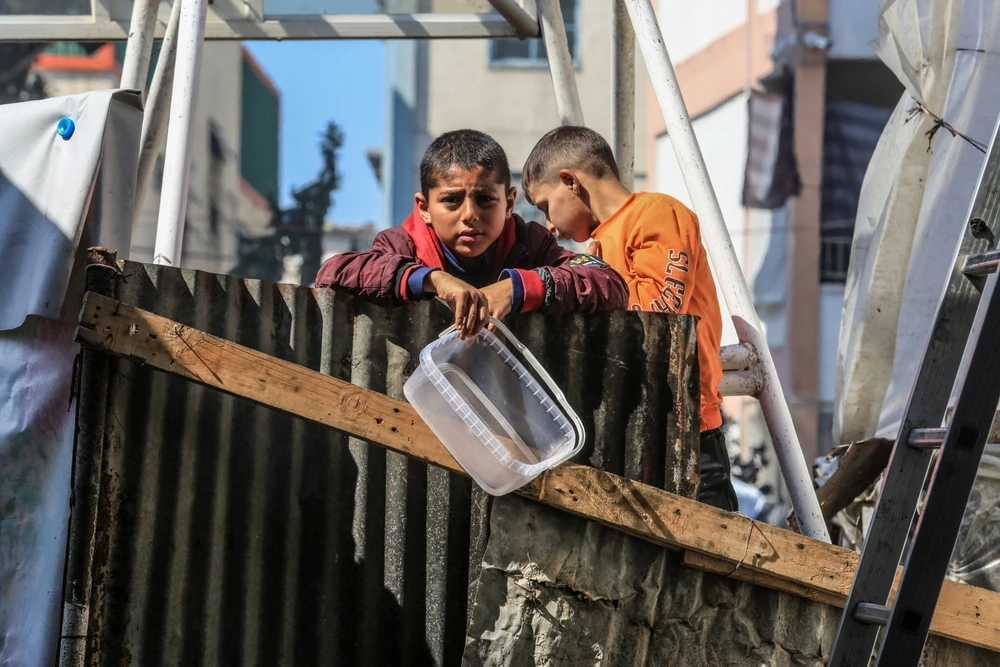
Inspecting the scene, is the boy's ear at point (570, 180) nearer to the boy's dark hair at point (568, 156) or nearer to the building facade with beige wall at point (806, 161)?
the boy's dark hair at point (568, 156)

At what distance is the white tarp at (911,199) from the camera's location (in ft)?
13.0

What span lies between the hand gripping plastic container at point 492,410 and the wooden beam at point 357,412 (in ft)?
0.14

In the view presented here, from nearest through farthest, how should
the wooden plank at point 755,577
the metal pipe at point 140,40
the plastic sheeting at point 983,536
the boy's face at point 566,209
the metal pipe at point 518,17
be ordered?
the wooden plank at point 755,577 < the plastic sheeting at point 983,536 < the boy's face at point 566,209 < the metal pipe at point 140,40 < the metal pipe at point 518,17

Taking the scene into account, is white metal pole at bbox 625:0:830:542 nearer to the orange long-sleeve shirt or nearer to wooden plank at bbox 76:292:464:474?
the orange long-sleeve shirt

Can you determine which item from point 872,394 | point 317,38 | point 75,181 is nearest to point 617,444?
point 75,181

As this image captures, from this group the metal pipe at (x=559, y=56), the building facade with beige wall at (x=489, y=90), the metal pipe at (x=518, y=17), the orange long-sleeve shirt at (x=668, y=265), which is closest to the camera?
the orange long-sleeve shirt at (x=668, y=265)

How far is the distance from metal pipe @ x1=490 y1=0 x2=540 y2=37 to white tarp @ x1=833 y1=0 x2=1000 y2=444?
133 cm

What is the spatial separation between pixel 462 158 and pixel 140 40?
5.52ft

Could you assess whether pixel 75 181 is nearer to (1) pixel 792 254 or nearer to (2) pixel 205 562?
(2) pixel 205 562

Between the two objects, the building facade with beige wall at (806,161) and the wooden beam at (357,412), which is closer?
the wooden beam at (357,412)

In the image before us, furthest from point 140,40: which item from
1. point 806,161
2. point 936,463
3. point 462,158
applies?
point 806,161

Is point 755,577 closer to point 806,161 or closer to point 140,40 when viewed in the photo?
point 140,40

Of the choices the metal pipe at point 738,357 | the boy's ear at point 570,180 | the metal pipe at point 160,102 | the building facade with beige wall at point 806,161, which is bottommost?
the metal pipe at point 738,357

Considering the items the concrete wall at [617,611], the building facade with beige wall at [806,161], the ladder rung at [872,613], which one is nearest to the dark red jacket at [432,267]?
the concrete wall at [617,611]
